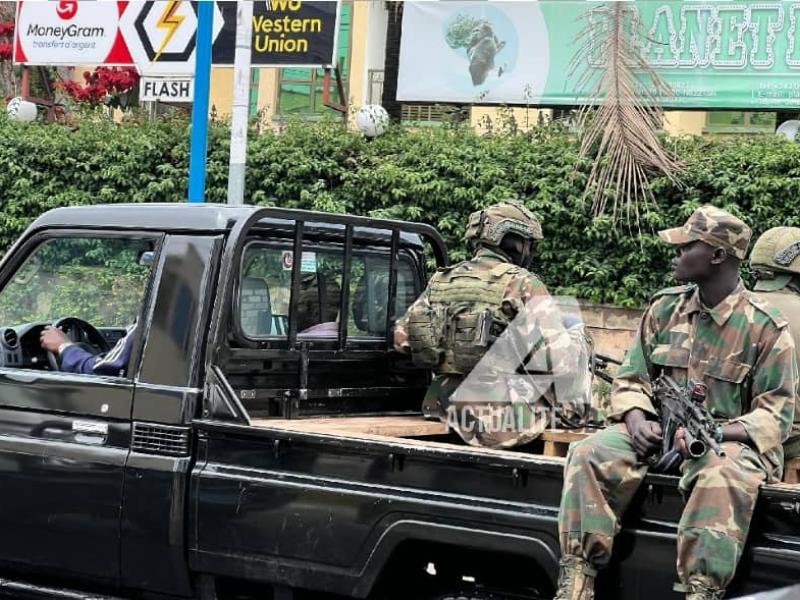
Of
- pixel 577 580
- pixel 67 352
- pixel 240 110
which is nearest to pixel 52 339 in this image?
pixel 67 352

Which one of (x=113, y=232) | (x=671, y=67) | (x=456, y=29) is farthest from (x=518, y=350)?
(x=456, y=29)

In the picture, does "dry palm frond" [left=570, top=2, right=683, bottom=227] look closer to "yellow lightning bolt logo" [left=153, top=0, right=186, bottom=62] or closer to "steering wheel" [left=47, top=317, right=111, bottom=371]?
"yellow lightning bolt logo" [left=153, top=0, right=186, bottom=62]

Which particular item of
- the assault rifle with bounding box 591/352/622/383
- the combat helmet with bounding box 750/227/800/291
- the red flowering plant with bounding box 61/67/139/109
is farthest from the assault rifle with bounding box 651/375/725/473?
the red flowering plant with bounding box 61/67/139/109

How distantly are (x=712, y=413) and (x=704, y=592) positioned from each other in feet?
2.09

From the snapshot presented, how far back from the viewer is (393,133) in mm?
12094

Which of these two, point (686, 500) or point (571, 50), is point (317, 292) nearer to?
point (686, 500)

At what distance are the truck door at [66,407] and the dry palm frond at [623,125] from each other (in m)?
6.52

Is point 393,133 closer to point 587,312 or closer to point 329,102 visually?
point 329,102

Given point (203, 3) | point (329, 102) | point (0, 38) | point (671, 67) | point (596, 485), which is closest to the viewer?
point (596, 485)

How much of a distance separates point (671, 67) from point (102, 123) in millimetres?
6608

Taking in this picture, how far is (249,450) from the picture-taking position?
3752 millimetres

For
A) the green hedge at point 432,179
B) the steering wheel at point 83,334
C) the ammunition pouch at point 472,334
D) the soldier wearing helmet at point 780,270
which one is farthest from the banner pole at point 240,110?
the soldier wearing helmet at point 780,270

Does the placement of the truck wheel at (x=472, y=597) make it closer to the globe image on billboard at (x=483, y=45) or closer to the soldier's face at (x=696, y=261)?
the soldier's face at (x=696, y=261)

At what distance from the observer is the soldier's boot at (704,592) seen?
290 cm
